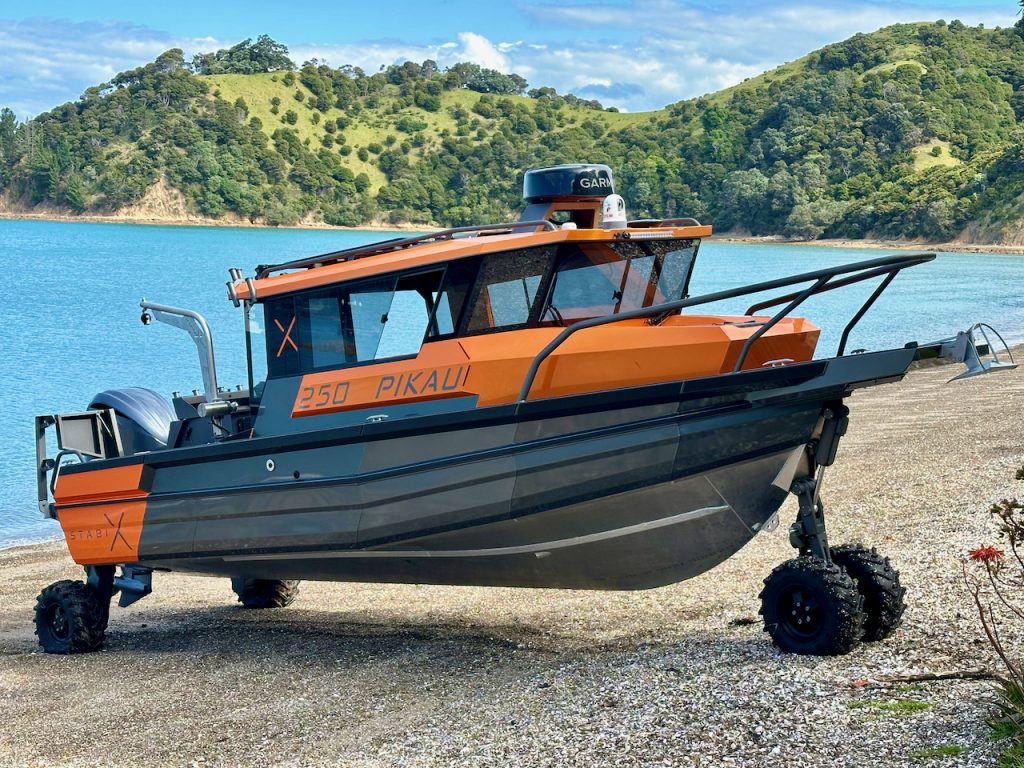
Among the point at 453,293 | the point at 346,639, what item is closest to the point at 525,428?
the point at 453,293

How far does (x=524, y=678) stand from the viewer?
25.1 feet

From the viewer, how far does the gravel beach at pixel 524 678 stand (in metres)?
6.05

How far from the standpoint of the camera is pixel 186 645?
9953 mm

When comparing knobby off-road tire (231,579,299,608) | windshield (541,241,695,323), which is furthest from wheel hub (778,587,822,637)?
knobby off-road tire (231,579,299,608)

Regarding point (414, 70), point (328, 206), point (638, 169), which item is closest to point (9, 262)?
point (328, 206)

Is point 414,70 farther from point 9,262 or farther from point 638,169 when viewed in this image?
point 9,262

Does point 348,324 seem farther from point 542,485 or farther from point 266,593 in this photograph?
point 266,593

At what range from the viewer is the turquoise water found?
3197 centimetres

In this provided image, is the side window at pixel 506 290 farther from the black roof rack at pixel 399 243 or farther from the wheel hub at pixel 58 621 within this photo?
the wheel hub at pixel 58 621

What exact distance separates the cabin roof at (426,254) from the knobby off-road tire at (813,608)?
7.69 feet

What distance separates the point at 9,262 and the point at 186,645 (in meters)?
80.4

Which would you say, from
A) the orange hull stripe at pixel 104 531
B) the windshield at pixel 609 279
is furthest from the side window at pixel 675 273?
the orange hull stripe at pixel 104 531

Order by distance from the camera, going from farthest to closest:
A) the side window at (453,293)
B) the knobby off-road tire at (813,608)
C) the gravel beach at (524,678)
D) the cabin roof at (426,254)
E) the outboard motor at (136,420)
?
the outboard motor at (136,420) → the side window at (453,293) → the cabin roof at (426,254) → the knobby off-road tire at (813,608) → the gravel beach at (524,678)

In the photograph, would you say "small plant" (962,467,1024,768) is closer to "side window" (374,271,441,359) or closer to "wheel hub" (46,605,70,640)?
"side window" (374,271,441,359)
